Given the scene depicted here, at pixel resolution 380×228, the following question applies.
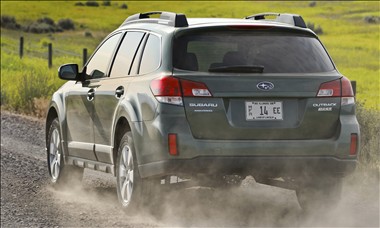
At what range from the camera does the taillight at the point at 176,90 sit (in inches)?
329

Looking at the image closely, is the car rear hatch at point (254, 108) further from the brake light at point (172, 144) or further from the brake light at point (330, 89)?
the brake light at point (172, 144)

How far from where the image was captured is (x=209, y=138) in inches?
331

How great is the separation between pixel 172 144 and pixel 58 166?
10.6 feet

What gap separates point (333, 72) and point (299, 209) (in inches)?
62.7

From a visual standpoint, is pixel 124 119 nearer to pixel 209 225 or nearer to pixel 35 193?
pixel 209 225

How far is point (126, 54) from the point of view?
9.72m

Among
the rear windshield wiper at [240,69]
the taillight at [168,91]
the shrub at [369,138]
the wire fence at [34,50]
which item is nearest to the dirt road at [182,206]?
the shrub at [369,138]

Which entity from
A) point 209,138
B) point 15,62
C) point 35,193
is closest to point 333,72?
point 209,138

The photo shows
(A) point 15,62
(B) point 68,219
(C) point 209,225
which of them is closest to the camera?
(C) point 209,225

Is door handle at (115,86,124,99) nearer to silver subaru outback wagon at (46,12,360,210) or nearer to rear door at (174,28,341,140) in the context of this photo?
silver subaru outback wagon at (46,12,360,210)

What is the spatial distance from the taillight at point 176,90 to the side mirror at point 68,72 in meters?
2.31

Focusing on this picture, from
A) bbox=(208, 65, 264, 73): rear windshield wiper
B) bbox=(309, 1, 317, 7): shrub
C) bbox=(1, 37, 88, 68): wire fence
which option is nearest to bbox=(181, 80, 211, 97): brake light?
bbox=(208, 65, 264, 73): rear windshield wiper

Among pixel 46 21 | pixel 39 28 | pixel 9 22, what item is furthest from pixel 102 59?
pixel 46 21

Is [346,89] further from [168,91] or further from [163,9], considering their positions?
[163,9]
